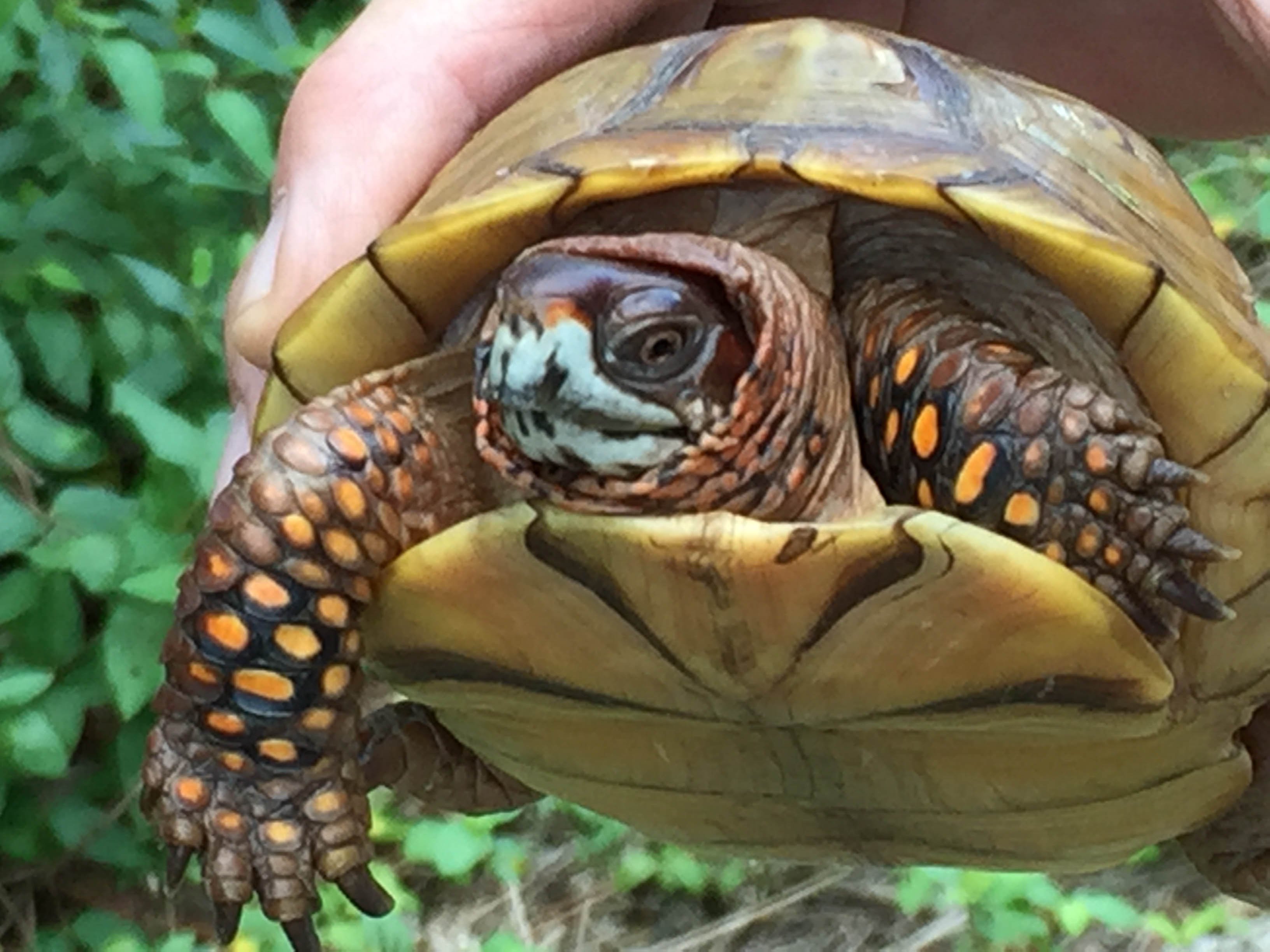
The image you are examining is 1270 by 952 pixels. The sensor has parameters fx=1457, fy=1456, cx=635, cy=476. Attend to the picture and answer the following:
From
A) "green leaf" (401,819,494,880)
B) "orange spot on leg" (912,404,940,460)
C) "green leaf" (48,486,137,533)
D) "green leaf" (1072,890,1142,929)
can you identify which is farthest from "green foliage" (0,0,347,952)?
"green leaf" (1072,890,1142,929)

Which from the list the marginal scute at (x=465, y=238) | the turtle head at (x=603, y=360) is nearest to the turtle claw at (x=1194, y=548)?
the turtle head at (x=603, y=360)

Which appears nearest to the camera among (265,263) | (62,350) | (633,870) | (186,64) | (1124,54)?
(265,263)

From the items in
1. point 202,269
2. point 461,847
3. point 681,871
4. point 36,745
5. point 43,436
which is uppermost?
point 202,269

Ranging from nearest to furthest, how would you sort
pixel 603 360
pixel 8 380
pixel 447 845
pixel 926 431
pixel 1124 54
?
pixel 603 360 < pixel 926 431 < pixel 8 380 < pixel 447 845 < pixel 1124 54

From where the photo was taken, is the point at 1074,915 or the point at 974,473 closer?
the point at 974,473

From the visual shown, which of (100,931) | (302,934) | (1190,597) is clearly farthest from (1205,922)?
(100,931)

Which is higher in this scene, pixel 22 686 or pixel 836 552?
pixel 836 552

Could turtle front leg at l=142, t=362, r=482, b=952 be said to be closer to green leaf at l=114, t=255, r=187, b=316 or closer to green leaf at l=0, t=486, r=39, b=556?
green leaf at l=0, t=486, r=39, b=556

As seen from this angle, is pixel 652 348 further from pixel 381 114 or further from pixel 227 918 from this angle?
pixel 381 114
